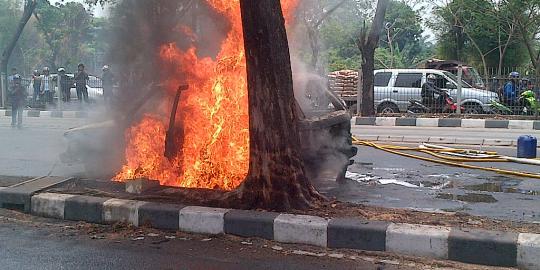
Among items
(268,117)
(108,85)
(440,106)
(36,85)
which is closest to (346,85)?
(440,106)

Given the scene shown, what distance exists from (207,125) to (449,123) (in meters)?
11.0

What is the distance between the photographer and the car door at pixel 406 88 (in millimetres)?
18719

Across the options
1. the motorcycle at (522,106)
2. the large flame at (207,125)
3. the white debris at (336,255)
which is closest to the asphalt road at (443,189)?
the large flame at (207,125)

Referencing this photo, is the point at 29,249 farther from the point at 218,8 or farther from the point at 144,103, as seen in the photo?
the point at 218,8

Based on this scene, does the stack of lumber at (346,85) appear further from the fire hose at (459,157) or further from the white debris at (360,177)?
the white debris at (360,177)

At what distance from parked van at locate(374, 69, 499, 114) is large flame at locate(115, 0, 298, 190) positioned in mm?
13126

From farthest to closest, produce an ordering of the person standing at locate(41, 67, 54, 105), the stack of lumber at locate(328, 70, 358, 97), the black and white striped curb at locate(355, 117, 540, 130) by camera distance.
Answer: the person standing at locate(41, 67, 54, 105)
the stack of lumber at locate(328, 70, 358, 97)
the black and white striped curb at locate(355, 117, 540, 130)

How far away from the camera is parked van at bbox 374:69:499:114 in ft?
59.0

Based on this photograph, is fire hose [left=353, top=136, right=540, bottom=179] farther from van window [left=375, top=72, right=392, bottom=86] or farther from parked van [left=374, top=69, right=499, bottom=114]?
van window [left=375, top=72, right=392, bottom=86]

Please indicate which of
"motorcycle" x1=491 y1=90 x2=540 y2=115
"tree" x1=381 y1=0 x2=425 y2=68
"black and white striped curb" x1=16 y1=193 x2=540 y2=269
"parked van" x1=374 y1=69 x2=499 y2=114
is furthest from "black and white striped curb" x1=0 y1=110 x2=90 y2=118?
"tree" x1=381 y1=0 x2=425 y2=68

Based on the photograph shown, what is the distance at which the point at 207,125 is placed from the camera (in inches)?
261

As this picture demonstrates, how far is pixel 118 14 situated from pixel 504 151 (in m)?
7.48

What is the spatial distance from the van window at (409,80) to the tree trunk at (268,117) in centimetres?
1410

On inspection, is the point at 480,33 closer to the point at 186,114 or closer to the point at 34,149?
the point at 34,149
